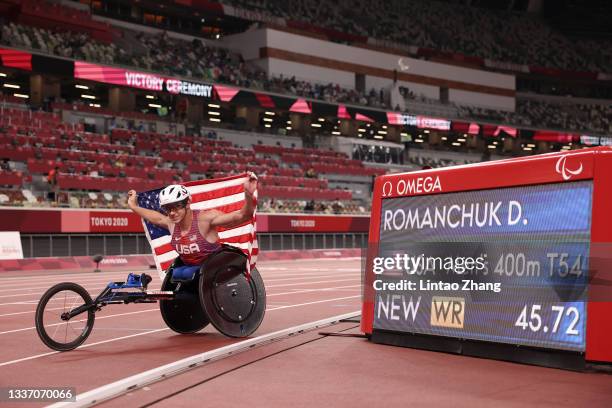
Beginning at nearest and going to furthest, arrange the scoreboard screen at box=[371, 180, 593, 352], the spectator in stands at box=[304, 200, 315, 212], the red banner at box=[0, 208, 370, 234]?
the scoreboard screen at box=[371, 180, 593, 352]
the red banner at box=[0, 208, 370, 234]
the spectator in stands at box=[304, 200, 315, 212]

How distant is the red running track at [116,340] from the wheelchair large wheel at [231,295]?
23 cm

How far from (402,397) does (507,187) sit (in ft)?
8.69

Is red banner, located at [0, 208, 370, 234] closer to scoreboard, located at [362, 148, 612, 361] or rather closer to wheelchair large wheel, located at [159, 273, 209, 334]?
wheelchair large wheel, located at [159, 273, 209, 334]

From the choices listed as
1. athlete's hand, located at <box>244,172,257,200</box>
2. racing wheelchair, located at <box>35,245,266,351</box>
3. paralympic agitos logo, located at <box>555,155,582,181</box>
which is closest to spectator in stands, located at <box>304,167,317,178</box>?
racing wheelchair, located at <box>35,245,266,351</box>

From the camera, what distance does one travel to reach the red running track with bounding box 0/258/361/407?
22.7 feet

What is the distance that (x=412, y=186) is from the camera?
8547mm

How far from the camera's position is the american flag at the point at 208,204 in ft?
31.5

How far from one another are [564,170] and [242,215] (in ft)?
11.7

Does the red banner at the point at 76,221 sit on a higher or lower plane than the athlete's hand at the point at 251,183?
lower

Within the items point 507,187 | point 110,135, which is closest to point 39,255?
point 110,135

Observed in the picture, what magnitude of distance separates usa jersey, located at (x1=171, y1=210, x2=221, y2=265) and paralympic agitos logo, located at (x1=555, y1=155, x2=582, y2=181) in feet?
13.0

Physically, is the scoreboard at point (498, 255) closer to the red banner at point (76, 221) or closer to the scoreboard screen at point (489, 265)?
the scoreboard screen at point (489, 265)

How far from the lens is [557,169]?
7.07m

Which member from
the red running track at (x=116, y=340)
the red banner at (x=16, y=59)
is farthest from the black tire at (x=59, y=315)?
the red banner at (x=16, y=59)
